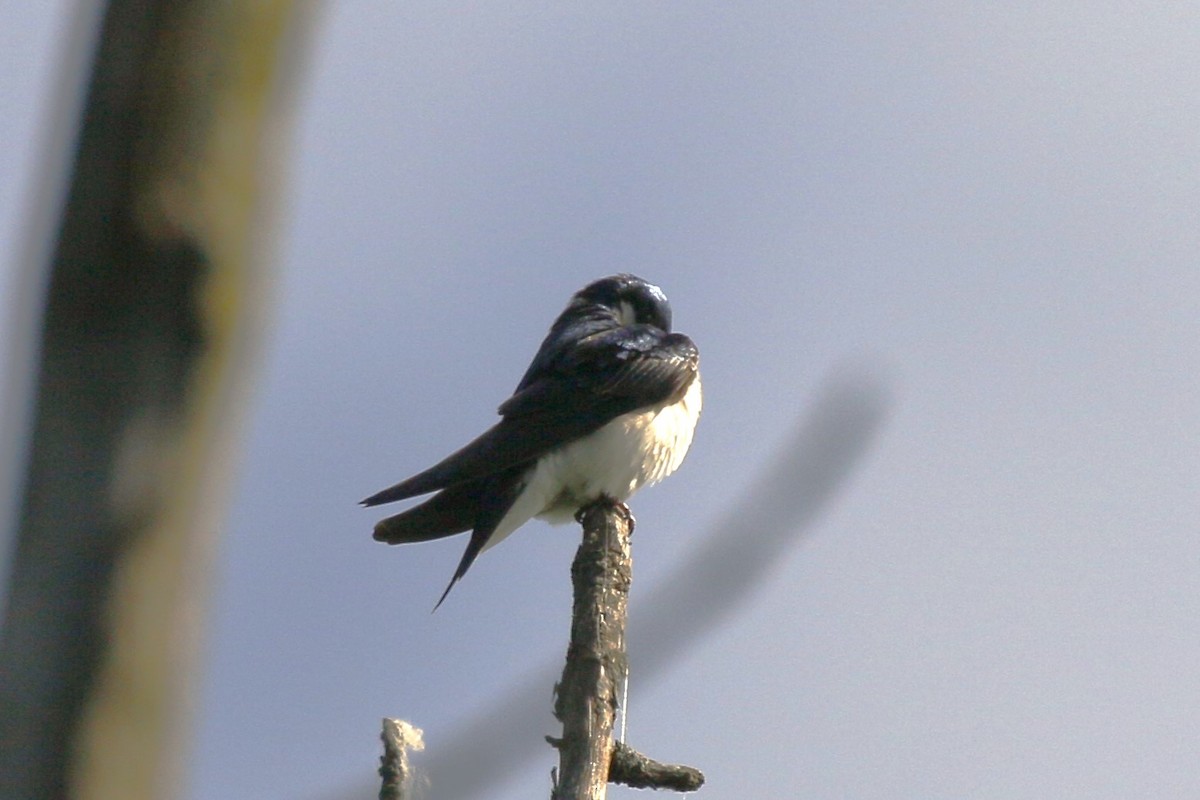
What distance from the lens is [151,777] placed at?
0.60 meters

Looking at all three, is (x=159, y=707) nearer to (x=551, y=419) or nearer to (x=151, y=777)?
(x=151, y=777)

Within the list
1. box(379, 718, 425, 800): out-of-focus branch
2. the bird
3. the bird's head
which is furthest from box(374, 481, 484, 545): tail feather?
box(379, 718, 425, 800): out-of-focus branch

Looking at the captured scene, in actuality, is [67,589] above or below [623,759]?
above

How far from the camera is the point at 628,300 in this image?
26.5ft

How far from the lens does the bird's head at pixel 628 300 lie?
806 centimetres

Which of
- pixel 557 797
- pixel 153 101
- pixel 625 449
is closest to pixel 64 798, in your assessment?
pixel 153 101

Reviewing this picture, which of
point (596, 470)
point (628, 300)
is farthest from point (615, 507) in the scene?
point (628, 300)

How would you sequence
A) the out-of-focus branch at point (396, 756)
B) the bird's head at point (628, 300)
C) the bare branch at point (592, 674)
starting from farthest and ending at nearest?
the bird's head at point (628, 300)
the bare branch at point (592, 674)
the out-of-focus branch at point (396, 756)

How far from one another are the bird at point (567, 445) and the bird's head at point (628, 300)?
0.78 metres

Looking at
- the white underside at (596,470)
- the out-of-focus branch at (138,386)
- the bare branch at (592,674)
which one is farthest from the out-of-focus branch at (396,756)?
the white underside at (596,470)

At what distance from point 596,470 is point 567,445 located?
0.57 ft

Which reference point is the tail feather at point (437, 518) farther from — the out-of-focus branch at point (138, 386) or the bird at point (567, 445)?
the out-of-focus branch at point (138, 386)

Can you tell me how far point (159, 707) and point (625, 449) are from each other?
5968 millimetres

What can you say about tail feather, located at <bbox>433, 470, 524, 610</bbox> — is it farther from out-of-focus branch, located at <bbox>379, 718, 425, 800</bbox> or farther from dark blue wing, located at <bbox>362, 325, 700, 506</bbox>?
out-of-focus branch, located at <bbox>379, 718, 425, 800</bbox>
